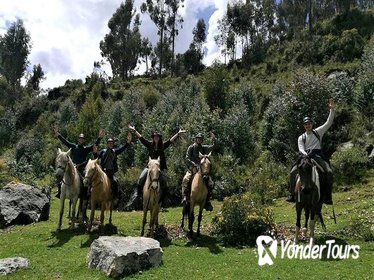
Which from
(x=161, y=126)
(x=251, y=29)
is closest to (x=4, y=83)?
(x=251, y=29)

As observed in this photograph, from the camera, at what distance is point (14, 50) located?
256ft

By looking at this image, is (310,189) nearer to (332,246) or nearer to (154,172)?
(332,246)

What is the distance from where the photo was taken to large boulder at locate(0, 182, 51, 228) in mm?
18406

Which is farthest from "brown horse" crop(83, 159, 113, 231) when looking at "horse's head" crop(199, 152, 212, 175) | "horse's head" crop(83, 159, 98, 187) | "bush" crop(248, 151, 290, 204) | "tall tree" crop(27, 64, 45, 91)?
"tall tree" crop(27, 64, 45, 91)

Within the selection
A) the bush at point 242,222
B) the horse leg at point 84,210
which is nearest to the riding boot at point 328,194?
the bush at point 242,222

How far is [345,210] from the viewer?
18.3 m

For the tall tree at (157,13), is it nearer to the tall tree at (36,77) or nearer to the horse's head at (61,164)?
the tall tree at (36,77)

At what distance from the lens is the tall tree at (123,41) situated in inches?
3234

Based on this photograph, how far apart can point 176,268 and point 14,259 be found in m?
4.99

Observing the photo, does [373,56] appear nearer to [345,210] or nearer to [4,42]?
[345,210]

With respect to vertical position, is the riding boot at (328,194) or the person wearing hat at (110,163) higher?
the person wearing hat at (110,163)

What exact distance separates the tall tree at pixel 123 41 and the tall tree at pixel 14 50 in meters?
16.0

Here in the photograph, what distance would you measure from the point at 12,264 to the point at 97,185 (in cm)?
405

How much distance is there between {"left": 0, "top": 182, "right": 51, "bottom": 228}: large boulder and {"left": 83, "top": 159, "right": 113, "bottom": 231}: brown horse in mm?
4690
